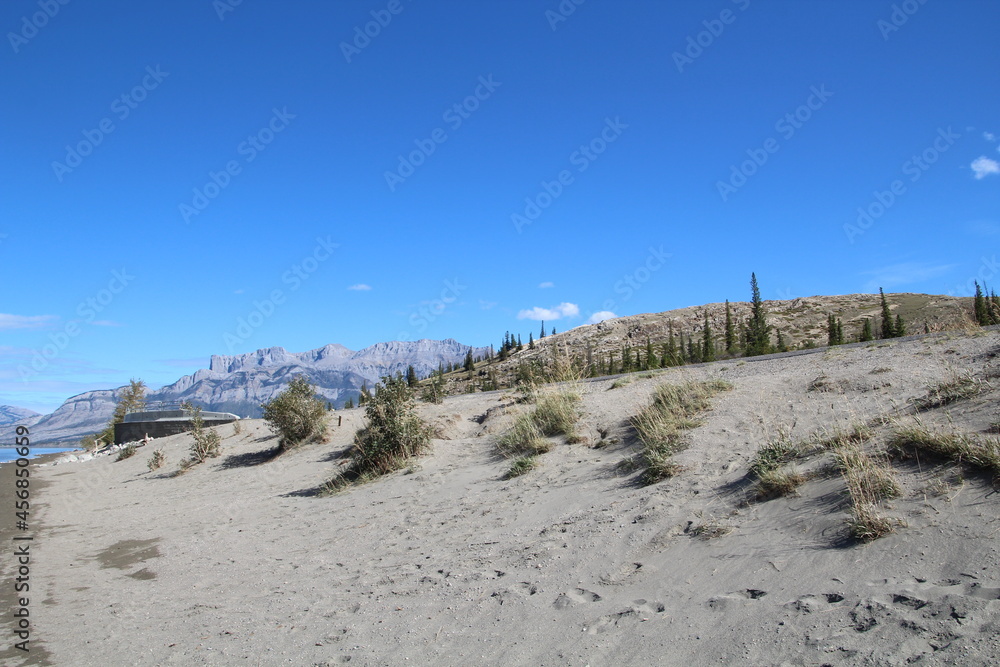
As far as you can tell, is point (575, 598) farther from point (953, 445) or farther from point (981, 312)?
point (981, 312)

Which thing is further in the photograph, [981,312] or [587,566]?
[981,312]

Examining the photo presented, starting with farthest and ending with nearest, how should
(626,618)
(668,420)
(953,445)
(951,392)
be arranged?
(668,420)
(951,392)
(953,445)
(626,618)

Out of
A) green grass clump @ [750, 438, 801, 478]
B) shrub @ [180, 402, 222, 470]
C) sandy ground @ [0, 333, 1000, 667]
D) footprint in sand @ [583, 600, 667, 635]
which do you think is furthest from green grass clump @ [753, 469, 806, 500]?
shrub @ [180, 402, 222, 470]

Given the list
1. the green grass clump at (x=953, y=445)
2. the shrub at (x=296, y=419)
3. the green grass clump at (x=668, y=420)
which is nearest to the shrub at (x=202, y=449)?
the shrub at (x=296, y=419)

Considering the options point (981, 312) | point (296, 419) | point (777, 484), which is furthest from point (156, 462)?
point (981, 312)

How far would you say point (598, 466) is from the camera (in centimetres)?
902

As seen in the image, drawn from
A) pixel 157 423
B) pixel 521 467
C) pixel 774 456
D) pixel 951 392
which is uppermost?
pixel 157 423

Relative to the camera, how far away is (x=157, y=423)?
33.8 meters

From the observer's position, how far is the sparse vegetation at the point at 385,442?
1245cm

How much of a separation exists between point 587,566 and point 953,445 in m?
3.52

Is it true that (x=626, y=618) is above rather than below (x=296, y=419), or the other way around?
below

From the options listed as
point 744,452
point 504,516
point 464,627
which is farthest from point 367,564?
point 744,452

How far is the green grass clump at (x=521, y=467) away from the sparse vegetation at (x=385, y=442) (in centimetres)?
330

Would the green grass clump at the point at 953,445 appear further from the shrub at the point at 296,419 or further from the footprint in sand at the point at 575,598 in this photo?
the shrub at the point at 296,419
